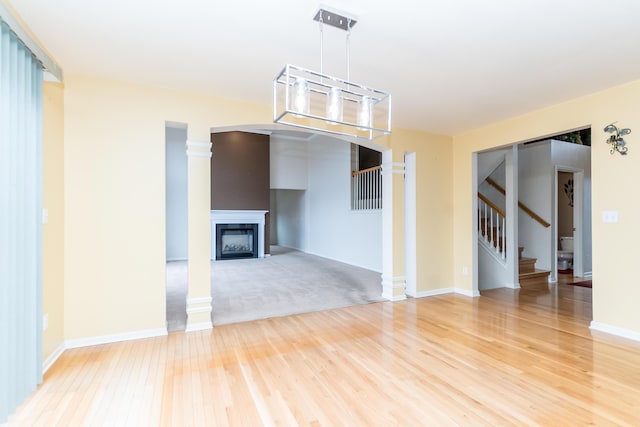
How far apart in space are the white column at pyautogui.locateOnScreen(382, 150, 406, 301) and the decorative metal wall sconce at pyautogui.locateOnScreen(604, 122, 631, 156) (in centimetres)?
222

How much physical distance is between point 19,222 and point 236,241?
6.89 m

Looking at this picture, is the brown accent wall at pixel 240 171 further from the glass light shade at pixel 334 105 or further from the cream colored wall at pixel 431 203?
the glass light shade at pixel 334 105

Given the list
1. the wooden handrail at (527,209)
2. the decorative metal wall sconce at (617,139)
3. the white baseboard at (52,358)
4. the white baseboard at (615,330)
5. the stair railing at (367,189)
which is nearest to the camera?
the white baseboard at (52,358)

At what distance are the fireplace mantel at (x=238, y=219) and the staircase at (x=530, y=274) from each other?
20.3 ft

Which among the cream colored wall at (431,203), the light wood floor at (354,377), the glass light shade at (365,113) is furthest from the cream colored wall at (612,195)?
the glass light shade at (365,113)

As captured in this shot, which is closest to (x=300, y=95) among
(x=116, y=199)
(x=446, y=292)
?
(x=116, y=199)

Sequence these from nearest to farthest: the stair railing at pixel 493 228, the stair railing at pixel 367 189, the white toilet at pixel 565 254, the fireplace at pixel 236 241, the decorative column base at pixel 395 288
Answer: the decorative column base at pixel 395 288 < the stair railing at pixel 493 228 < the white toilet at pixel 565 254 < the stair railing at pixel 367 189 < the fireplace at pixel 236 241

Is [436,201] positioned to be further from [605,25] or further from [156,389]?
[156,389]

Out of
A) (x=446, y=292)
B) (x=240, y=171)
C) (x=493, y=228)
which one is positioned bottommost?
(x=446, y=292)

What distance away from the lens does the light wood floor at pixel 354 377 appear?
71.4 inches

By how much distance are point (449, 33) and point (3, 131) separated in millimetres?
2850

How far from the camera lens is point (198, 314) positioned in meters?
3.22

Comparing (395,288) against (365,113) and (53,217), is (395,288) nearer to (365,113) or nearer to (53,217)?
(365,113)

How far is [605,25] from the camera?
2.09 m
